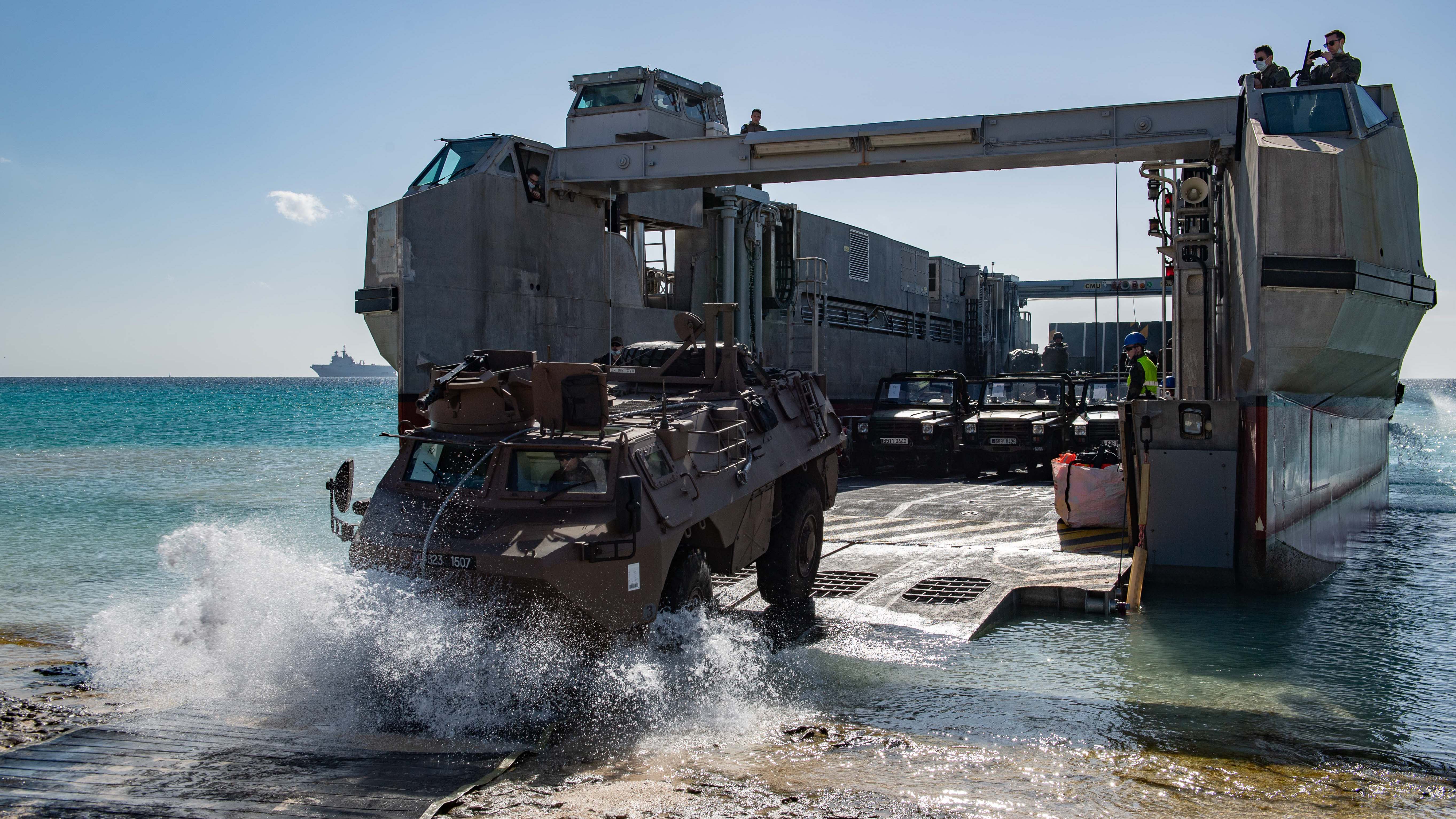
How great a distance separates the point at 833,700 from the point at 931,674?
2.65 feet

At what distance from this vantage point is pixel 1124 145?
36.0 ft

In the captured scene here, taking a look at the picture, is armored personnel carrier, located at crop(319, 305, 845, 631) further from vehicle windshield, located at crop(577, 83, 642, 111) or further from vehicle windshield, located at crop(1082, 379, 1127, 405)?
vehicle windshield, located at crop(1082, 379, 1127, 405)

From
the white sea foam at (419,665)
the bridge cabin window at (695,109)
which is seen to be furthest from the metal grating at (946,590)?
the bridge cabin window at (695,109)

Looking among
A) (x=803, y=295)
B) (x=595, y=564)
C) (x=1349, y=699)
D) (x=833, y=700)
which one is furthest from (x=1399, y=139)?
(x=803, y=295)

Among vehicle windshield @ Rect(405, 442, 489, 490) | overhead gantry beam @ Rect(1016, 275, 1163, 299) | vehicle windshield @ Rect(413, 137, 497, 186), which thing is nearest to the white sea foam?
vehicle windshield @ Rect(405, 442, 489, 490)

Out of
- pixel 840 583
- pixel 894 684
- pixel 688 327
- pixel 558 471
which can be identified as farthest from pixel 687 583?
pixel 840 583

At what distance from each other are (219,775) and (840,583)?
16.7ft

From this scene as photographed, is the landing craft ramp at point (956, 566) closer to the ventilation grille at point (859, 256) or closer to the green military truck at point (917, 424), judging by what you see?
the green military truck at point (917, 424)

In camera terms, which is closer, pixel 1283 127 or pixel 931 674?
pixel 931 674

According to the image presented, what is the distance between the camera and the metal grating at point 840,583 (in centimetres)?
845

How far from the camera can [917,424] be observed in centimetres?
1719

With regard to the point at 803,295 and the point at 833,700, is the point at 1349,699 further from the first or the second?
the point at 803,295

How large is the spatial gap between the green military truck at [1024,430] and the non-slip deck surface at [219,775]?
1274cm

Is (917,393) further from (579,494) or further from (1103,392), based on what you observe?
(579,494)
